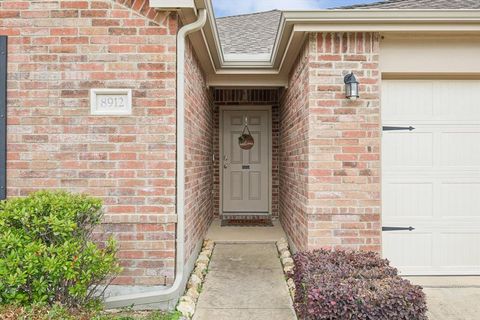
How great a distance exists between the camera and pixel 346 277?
298 cm

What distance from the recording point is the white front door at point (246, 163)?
24.8ft

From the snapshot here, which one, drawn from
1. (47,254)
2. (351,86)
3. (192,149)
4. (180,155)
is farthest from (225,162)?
(47,254)

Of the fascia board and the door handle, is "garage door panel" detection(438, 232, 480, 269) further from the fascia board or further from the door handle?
the door handle

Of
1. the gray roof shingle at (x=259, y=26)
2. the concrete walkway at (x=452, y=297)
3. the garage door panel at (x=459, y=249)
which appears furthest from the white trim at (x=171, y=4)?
the garage door panel at (x=459, y=249)

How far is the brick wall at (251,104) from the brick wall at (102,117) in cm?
397

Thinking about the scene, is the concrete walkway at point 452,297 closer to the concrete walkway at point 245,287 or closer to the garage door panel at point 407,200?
the garage door panel at point 407,200

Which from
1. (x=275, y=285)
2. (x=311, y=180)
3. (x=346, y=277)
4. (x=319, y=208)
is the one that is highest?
(x=311, y=180)

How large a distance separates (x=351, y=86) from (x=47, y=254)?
3.15m

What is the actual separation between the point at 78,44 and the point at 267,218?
5019mm

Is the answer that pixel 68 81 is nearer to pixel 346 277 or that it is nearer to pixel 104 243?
pixel 104 243

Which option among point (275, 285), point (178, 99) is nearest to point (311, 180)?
point (275, 285)

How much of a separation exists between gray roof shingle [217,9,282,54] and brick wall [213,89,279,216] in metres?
1.03

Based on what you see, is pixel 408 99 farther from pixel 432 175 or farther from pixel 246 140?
pixel 246 140

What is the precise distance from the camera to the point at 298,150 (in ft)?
15.4
